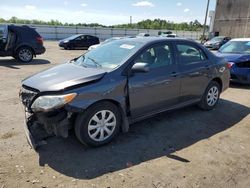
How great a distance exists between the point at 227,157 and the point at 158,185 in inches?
52.9

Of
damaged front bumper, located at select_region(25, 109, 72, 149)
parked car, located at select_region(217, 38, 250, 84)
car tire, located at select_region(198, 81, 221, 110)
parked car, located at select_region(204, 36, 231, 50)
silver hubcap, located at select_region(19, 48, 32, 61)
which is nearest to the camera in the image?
damaged front bumper, located at select_region(25, 109, 72, 149)

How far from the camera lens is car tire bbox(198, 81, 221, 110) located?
5.87 metres

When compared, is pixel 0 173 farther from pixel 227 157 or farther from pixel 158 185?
pixel 227 157

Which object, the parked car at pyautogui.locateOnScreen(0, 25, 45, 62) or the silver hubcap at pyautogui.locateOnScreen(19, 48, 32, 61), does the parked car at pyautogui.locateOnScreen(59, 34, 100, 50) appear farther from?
the silver hubcap at pyautogui.locateOnScreen(19, 48, 32, 61)

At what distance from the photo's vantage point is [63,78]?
4.03 metres

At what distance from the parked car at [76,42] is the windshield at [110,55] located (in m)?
18.6

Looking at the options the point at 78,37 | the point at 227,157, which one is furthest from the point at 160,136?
the point at 78,37

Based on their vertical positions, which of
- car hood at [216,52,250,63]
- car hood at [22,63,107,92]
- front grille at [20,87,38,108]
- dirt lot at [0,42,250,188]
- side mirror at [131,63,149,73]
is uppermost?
side mirror at [131,63,149,73]

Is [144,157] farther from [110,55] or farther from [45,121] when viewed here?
[110,55]

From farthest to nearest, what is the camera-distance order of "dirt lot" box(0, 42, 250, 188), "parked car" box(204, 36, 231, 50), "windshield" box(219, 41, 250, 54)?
"parked car" box(204, 36, 231, 50) < "windshield" box(219, 41, 250, 54) < "dirt lot" box(0, 42, 250, 188)

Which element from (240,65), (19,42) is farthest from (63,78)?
(19,42)

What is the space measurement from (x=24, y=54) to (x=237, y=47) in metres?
9.48

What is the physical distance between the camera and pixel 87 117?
383 cm

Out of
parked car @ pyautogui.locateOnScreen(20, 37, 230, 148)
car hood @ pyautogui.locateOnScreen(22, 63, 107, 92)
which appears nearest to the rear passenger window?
parked car @ pyautogui.locateOnScreen(20, 37, 230, 148)
